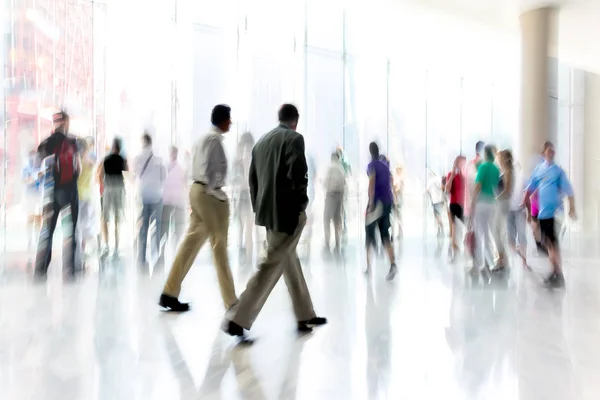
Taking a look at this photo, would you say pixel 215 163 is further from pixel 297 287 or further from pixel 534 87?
pixel 534 87

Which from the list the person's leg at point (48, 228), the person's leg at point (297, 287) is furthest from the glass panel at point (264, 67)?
the person's leg at point (297, 287)

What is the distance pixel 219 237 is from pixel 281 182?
0.77 metres

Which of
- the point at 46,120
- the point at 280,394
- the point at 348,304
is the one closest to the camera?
the point at 280,394

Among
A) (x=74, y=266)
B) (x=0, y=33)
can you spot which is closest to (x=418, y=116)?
(x=0, y=33)

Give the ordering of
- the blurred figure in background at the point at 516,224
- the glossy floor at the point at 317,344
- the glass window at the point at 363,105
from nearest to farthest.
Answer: the glossy floor at the point at 317,344, the blurred figure in background at the point at 516,224, the glass window at the point at 363,105

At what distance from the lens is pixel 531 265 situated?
796 cm

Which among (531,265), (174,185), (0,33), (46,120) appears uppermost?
(0,33)

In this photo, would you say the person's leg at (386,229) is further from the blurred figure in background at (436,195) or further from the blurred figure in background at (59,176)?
the blurred figure in background at (436,195)

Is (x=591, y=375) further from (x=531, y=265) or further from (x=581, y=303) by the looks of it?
(x=531, y=265)

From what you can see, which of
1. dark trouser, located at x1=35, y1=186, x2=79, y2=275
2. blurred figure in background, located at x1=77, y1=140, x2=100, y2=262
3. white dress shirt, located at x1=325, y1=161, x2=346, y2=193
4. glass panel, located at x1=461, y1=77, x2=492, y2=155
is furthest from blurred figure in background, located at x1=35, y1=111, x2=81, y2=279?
glass panel, located at x1=461, y1=77, x2=492, y2=155

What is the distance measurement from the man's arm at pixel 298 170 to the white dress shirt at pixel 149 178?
3753 mm

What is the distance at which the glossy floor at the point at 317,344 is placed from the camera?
2852 millimetres

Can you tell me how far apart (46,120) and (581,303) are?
9.33 meters

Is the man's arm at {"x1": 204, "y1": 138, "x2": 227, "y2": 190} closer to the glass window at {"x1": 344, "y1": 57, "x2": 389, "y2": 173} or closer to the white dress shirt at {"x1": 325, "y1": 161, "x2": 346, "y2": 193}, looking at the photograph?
the white dress shirt at {"x1": 325, "y1": 161, "x2": 346, "y2": 193}
